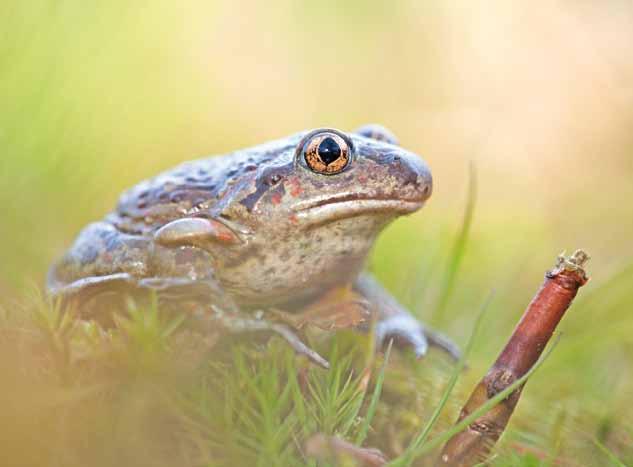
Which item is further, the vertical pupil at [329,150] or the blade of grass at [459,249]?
the blade of grass at [459,249]

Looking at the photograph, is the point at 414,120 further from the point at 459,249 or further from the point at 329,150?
the point at 329,150

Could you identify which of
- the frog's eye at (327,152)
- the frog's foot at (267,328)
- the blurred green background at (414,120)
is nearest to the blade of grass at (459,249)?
the blurred green background at (414,120)

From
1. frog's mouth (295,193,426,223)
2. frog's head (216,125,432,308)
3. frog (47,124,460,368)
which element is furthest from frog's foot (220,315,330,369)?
frog's mouth (295,193,426,223)

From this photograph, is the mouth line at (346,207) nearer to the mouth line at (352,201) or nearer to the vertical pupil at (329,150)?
the mouth line at (352,201)

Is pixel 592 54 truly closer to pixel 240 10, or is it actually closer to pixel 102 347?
→ pixel 240 10

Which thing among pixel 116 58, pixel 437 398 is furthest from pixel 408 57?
pixel 437 398

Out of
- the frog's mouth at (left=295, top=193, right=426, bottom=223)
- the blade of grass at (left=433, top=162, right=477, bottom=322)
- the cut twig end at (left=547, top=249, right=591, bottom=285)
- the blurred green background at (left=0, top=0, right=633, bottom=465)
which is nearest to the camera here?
the cut twig end at (left=547, top=249, right=591, bottom=285)

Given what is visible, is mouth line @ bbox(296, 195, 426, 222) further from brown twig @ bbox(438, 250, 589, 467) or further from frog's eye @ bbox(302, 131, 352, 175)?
brown twig @ bbox(438, 250, 589, 467)
